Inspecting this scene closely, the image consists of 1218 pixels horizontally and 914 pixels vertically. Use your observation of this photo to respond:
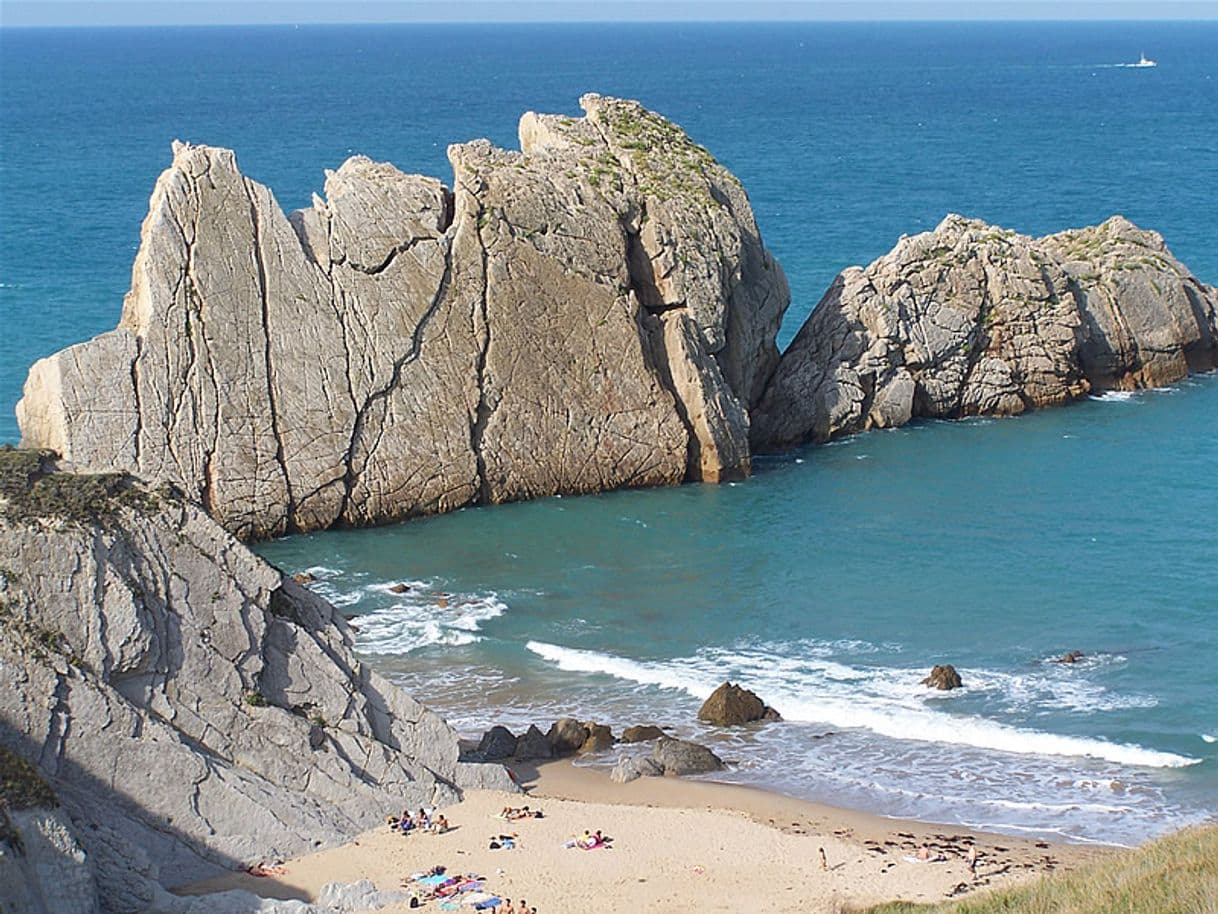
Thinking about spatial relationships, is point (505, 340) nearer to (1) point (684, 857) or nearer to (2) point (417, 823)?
(2) point (417, 823)

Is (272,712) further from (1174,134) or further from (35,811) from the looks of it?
(1174,134)

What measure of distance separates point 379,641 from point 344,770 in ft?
36.6

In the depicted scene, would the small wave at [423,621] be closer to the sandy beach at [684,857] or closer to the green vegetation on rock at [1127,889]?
the sandy beach at [684,857]

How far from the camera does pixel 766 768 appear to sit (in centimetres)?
3344

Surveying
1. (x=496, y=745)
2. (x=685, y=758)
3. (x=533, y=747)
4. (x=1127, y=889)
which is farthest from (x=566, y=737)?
(x=1127, y=889)

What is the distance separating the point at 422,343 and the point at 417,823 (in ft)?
74.2

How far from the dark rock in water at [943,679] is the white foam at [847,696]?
0.40 m

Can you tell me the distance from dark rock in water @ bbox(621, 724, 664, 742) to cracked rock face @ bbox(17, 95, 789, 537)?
644 inches

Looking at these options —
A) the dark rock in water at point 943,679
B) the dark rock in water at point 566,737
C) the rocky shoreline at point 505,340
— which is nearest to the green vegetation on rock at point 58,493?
the dark rock in water at point 566,737

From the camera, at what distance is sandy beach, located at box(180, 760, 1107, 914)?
89.7 feet

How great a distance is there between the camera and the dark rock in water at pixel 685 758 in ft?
108

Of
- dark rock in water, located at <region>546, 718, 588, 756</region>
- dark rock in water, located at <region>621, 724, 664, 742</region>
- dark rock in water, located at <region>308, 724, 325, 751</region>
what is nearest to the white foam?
dark rock in water, located at <region>621, 724, 664, 742</region>

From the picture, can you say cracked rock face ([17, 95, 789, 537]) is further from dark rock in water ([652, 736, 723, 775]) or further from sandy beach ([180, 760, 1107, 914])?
sandy beach ([180, 760, 1107, 914])

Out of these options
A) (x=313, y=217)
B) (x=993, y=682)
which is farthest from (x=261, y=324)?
(x=993, y=682)
